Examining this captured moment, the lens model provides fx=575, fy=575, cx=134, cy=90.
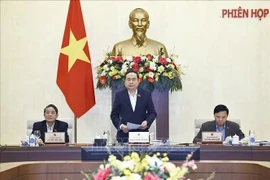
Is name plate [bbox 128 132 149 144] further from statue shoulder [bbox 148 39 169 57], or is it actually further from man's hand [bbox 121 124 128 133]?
statue shoulder [bbox 148 39 169 57]

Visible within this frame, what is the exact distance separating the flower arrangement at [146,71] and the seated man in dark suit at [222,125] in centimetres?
120

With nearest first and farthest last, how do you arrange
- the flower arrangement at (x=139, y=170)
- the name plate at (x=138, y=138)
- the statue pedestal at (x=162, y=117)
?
1. the flower arrangement at (x=139, y=170)
2. the name plate at (x=138, y=138)
3. the statue pedestal at (x=162, y=117)

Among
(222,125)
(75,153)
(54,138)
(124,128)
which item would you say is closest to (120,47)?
(222,125)

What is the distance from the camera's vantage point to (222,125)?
583cm

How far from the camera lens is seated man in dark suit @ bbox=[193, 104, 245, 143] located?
578 cm

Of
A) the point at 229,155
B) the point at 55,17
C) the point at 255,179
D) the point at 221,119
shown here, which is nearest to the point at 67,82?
the point at 55,17

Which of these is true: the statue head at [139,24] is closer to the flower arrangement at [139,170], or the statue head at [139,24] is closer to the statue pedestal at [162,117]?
the statue pedestal at [162,117]

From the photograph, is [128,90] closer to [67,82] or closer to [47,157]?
[47,157]

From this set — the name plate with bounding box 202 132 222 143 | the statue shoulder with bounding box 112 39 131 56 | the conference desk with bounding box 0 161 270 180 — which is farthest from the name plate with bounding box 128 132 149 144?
the statue shoulder with bounding box 112 39 131 56

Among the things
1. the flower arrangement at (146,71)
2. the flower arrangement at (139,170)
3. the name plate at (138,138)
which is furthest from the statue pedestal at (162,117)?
the flower arrangement at (139,170)

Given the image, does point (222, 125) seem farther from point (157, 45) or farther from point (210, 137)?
point (157, 45)

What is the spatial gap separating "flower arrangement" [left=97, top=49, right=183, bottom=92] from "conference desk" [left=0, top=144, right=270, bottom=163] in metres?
2.12

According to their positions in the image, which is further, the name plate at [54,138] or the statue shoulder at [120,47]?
the statue shoulder at [120,47]

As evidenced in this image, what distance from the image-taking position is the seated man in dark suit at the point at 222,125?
19.0 ft
